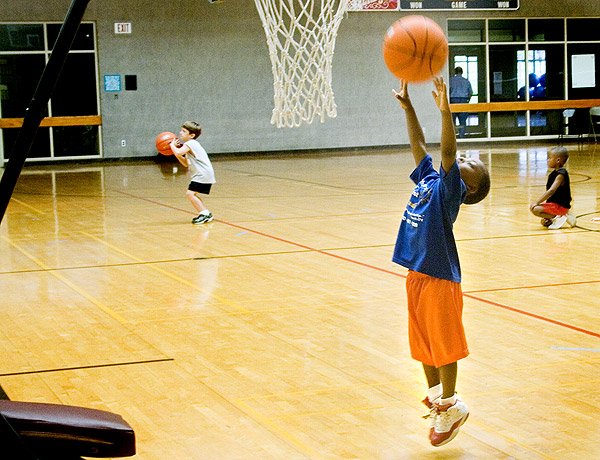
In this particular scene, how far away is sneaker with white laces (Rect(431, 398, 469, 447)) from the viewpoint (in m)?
3.07

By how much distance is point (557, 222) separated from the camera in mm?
8617

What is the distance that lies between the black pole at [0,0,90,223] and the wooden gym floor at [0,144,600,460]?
1.73m

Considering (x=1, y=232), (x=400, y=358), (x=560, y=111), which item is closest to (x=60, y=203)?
(x=1, y=232)

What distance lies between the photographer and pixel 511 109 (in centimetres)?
2312

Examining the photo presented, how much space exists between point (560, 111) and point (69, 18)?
23798 mm

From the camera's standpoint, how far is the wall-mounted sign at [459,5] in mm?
21719

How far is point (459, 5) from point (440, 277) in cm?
2015

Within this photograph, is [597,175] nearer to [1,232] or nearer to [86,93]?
[1,232]

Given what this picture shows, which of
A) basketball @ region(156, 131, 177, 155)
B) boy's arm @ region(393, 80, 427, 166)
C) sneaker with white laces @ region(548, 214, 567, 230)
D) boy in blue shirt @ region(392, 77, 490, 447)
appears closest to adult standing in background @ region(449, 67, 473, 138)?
basketball @ region(156, 131, 177, 155)

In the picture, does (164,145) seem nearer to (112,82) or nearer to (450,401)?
(450,401)

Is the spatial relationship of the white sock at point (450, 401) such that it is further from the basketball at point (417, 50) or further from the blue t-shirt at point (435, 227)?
the basketball at point (417, 50)

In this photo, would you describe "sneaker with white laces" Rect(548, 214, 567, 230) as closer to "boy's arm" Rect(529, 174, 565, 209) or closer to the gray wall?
"boy's arm" Rect(529, 174, 565, 209)

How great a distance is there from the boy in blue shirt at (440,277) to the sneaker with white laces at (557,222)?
564cm

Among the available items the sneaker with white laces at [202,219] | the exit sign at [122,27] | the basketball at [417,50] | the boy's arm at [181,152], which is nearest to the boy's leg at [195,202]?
the sneaker with white laces at [202,219]
